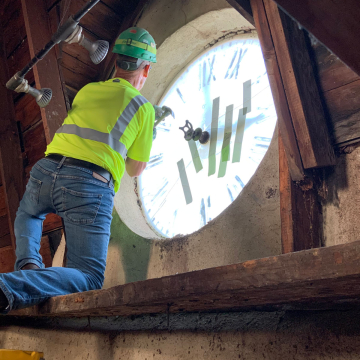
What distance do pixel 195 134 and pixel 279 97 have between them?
2.73 ft

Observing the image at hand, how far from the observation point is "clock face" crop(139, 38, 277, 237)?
69.1 inches

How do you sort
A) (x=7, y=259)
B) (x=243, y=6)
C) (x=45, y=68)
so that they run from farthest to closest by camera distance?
(x=7, y=259)
(x=45, y=68)
(x=243, y=6)

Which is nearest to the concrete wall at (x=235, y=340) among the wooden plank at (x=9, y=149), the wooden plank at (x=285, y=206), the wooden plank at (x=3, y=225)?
the wooden plank at (x=285, y=206)

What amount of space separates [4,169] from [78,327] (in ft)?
4.54

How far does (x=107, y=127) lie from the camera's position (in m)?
1.51

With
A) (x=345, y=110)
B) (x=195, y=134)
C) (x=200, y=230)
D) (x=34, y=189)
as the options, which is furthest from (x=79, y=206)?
(x=345, y=110)

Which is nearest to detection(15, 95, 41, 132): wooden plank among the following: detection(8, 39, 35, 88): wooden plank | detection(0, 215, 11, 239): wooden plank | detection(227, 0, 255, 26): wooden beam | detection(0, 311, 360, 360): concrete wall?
detection(8, 39, 35, 88): wooden plank

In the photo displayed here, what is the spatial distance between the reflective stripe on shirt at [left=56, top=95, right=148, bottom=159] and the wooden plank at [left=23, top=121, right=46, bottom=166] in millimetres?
1158

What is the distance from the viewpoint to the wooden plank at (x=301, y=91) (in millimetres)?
1152

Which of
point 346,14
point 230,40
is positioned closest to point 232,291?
point 346,14

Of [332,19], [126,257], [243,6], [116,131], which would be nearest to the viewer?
[332,19]

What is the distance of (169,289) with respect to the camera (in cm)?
88

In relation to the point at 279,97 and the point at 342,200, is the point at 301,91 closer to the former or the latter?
the point at 279,97

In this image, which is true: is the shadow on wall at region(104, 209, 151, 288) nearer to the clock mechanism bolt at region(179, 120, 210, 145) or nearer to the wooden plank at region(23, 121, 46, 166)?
the clock mechanism bolt at region(179, 120, 210, 145)
